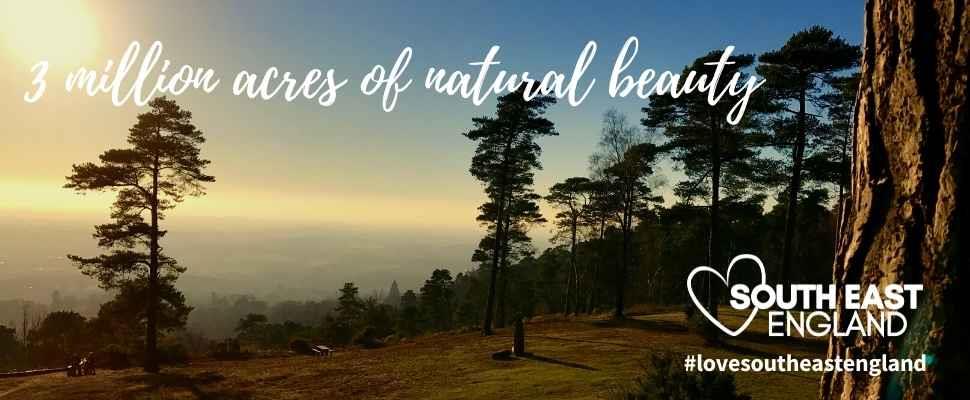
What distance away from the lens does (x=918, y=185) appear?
2770 millimetres

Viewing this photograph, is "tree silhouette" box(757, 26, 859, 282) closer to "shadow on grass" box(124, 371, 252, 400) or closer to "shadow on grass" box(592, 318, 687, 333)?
"shadow on grass" box(592, 318, 687, 333)

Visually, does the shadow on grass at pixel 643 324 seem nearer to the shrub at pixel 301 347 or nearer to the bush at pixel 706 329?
the bush at pixel 706 329

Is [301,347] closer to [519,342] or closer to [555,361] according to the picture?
[519,342]

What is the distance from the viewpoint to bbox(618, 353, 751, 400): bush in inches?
316

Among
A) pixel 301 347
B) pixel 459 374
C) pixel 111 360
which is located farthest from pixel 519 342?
pixel 111 360

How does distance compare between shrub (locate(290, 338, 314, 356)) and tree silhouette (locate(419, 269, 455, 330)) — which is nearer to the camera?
shrub (locate(290, 338, 314, 356))

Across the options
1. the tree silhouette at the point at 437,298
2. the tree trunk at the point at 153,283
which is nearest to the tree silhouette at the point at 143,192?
the tree trunk at the point at 153,283

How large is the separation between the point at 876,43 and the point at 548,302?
72.9 m

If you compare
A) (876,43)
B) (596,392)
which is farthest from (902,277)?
(596,392)

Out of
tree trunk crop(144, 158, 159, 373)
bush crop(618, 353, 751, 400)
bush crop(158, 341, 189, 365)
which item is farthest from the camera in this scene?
bush crop(158, 341, 189, 365)

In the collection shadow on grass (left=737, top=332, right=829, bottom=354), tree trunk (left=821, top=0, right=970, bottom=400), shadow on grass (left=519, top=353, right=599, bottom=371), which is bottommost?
shadow on grass (left=519, top=353, right=599, bottom=371)

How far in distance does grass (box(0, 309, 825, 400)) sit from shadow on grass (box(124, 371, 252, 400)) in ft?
0.13

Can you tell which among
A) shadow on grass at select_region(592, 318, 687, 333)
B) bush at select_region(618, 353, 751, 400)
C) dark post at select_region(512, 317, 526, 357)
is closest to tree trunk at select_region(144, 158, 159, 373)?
dark post at select_region(512, 317, 526, 357)

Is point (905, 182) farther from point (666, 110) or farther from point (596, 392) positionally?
point (666, 110)
